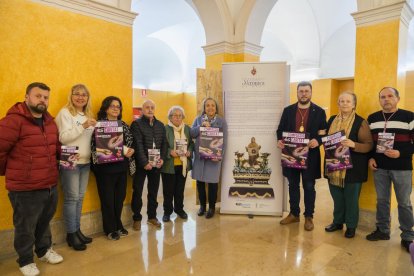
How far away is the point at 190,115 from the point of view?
11.5m

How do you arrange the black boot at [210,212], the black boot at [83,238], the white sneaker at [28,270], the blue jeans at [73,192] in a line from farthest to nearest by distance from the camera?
the black boot at [210,212] < the black boot at [83,238] < the blue jeans at [73,192] < the white sneaker at [28,270]

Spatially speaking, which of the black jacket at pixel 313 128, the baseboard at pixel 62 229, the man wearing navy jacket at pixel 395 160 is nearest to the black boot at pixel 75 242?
the baseboard at pixel 62 229

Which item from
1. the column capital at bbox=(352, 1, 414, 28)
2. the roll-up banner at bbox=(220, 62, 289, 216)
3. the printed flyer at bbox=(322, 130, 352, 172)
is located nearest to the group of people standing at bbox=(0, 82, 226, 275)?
the roll-up banner at bbox=(220, 62, 289, 216)

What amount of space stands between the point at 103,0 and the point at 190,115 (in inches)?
329

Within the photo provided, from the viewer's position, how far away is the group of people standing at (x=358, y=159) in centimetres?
292

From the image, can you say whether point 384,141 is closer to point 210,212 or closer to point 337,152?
point 337,152

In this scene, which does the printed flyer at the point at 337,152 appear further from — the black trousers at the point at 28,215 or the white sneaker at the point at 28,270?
the white sneaker at the point at 28,270

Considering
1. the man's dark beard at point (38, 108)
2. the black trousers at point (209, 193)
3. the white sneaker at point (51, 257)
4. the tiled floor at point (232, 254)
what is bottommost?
the tiled floor at point (232, 254)

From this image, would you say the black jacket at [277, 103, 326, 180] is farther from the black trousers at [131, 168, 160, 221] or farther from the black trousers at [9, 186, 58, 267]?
the black trousers at [9, 186, 58, 267]

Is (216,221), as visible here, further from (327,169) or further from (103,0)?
A: (103,0)

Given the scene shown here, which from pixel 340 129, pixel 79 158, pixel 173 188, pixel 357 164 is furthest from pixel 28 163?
pixel 357 164

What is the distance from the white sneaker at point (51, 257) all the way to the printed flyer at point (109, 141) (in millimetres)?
886

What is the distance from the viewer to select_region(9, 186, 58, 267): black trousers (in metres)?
2.31

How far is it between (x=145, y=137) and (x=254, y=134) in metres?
1.39
